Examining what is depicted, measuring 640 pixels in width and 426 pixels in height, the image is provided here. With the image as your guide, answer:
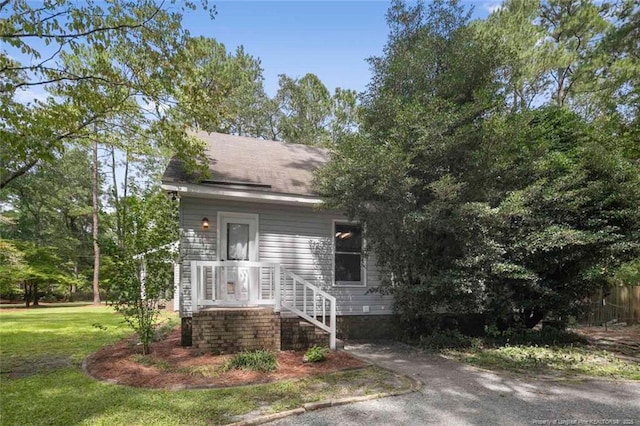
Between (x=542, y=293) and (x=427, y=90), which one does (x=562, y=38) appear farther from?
(x=542, y=293)

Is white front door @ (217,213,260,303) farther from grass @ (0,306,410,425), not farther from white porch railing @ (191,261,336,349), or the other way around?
grass @ (0,306,410,425)

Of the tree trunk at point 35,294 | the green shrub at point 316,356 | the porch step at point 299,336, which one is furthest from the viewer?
the tree trunk at point 35,294

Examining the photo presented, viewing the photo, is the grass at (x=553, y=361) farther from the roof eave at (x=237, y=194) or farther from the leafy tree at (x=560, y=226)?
the roof eave at (x=237, y=194)

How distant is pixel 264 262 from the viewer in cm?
782

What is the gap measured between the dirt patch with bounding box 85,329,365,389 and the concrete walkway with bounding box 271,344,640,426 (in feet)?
4.33

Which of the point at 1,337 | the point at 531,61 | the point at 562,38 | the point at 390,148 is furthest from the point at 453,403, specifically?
the point at 562,38

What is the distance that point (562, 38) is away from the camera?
658 inches

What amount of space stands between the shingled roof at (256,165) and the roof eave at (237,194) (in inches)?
4.5

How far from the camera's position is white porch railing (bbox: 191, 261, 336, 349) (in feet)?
22.5

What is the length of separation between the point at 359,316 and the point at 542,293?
13.1 feet

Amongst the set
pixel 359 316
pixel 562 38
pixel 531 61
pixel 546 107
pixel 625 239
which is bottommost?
pixel 359 316

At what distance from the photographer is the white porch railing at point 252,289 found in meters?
6.87

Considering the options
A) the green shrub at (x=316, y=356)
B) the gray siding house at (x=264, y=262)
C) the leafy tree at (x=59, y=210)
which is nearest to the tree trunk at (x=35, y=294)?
the leafy tree at (x=59, y=210)

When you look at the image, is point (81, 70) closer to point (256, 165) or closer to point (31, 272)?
point (256, 165)
